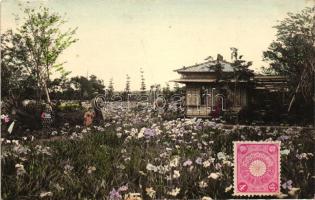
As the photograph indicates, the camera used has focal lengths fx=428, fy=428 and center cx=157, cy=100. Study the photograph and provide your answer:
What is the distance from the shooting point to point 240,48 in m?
4.82

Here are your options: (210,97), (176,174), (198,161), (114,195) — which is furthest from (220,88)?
(114,195)

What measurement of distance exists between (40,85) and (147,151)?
4.58ft

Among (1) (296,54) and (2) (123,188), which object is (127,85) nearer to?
(2) (123,188)

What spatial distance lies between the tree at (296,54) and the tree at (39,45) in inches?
90.8

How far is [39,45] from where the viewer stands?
4793 mm

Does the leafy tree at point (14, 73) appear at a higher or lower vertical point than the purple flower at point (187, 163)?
higher

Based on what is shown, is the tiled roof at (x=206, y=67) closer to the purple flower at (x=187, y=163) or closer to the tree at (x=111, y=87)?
the tree at (x=111, y=87)

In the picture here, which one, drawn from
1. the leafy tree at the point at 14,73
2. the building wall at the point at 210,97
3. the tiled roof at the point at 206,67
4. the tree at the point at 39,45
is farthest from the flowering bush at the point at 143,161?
the tree at the point at 39,45

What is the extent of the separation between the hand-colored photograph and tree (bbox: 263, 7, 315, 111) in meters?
0.01

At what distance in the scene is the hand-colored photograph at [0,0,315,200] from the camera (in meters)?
4.55

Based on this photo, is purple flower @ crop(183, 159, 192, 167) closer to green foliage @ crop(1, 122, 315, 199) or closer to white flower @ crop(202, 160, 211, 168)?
green foliage @ crop(1, 122, 315, 199)

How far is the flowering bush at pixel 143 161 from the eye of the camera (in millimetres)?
4324

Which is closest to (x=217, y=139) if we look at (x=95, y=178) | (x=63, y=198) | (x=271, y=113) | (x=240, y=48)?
(x=271, y=113)

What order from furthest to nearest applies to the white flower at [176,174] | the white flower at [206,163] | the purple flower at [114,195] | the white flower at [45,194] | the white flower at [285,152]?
the white flower at [285,152] → the white flower at [206,163] → the white flower at [176,174] → the purple flower at [114,195] → the white flower at [45,194]
